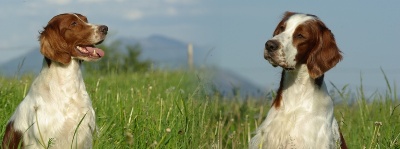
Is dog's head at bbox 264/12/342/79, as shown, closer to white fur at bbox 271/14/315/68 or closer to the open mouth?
white fur at bbox 271/14/315/68

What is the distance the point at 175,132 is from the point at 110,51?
21.5 meters

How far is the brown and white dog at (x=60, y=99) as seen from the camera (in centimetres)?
593

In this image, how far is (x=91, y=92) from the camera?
8.44 m

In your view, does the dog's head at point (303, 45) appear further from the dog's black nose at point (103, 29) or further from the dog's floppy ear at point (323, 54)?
the dog's black nose at point (103, 29)

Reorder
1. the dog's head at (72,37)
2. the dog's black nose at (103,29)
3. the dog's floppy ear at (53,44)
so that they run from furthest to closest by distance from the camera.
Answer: the dog's black nose at (103,29) → the dog's head at (72,37) → the dog's floppy ear at (53,44)

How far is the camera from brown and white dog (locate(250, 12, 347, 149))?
5.70 m

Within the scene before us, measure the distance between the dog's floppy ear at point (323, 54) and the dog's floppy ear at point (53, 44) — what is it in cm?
207

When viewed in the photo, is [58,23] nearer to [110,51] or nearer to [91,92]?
[91,92]

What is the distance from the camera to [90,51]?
6.13 m

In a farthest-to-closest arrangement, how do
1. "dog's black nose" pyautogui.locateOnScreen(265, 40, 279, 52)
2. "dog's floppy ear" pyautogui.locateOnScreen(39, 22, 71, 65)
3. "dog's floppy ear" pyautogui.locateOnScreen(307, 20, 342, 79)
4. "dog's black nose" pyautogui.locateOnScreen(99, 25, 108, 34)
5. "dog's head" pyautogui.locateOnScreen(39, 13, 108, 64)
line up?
"dog's black nose" pyautogui.locateOnScreen(99, 25, 108, 34)
"dog's head" pyautogui.locateOnScreen(39, 13, 108, 64)
"dog's floppy ear" pyautogui.locateOnScreen(39, 22, 71, 65)
"dog's floppy ear" pyautogui.locateOnScreen(307, 20, 342, 79)
"dog's black nose" pyautogui.locateOnScreen(265, 40, 279, 52)

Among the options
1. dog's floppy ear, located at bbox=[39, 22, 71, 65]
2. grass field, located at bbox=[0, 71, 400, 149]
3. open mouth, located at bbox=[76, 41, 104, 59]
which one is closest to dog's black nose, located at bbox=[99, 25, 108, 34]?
open mouth, located at bbox=[76, 41, 104, 59]

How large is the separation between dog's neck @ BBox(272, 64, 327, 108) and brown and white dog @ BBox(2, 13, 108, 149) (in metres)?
1.62

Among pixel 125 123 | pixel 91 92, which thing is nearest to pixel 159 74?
pixel 91 92

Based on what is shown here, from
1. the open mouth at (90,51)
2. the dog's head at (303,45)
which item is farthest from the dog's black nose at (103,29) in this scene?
the dog's head at (303,45)
